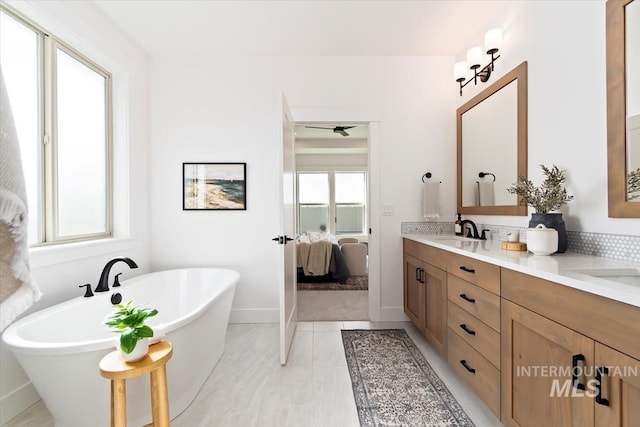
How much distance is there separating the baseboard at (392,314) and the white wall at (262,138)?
0.02 metres

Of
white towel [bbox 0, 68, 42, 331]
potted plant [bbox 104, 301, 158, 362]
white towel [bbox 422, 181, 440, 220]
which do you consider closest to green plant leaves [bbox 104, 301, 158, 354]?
potted plant [bbox 104, 301, 158, 362]

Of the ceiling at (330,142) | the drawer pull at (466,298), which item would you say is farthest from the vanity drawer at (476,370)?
the ceiling at (330,142)

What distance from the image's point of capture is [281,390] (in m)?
1.85

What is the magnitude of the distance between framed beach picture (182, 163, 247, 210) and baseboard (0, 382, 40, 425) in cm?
169

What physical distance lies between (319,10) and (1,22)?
77.9 inches

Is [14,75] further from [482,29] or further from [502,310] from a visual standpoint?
[482,29]

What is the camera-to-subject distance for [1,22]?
172 centimetres

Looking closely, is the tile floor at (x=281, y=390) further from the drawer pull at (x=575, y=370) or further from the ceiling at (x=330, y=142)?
the ceiling at (x=330, y=142)

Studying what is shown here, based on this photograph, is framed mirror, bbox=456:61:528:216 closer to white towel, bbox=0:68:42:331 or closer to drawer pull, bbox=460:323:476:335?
drawer pull, bbox=460:323:476:335

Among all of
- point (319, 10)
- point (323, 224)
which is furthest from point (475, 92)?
point (323, 224)

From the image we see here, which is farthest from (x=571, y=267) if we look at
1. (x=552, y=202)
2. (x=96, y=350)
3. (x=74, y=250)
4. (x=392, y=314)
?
(x=74, y=250)

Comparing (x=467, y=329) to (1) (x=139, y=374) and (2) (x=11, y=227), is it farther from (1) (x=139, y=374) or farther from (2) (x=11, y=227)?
(2) (x=11, y=227)

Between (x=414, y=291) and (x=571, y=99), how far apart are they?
1.72 meters

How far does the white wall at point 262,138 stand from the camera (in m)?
2.96
